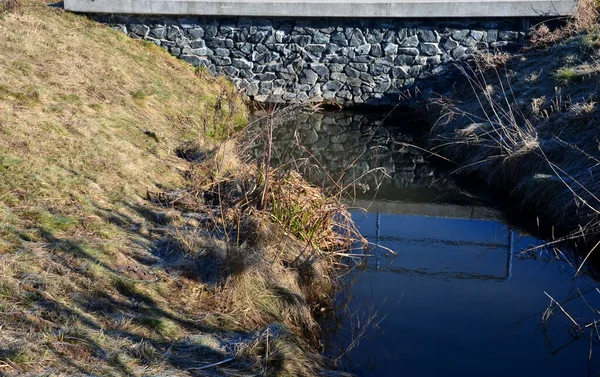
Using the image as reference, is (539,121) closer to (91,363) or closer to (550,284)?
(550,284)

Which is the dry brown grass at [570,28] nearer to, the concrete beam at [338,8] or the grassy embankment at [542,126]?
the grassy embankment at [542,126]

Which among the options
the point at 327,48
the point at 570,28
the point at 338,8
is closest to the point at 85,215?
the point at 338,8

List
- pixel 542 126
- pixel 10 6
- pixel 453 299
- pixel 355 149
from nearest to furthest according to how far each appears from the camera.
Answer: pixel 453 299, pixel 542 126, pixel 10 6, pixel 355 149

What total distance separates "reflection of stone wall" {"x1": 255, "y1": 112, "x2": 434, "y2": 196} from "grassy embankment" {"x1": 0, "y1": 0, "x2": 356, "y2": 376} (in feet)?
5.73

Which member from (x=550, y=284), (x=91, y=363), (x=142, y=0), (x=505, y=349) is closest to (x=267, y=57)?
(x=142, y=0)

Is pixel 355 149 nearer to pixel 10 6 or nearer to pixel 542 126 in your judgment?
pixel 542 126

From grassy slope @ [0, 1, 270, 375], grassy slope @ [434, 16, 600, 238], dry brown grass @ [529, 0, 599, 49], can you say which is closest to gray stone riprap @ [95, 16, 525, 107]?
dry brown grass @ [529, 0, 599, 49]

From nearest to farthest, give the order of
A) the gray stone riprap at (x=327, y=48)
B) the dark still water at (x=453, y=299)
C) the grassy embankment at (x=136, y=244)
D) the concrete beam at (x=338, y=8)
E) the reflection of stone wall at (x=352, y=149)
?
the grassy embankment at (x=136, y=244), the dark still water at (x=453, y=299), the reflection of stone wall at (x=352, y=149), the concrete beam at (x=338, y=8), the gray stone riprap at (x=327, y=48)

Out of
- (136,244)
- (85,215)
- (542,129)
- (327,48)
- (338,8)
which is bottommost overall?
(136,244)

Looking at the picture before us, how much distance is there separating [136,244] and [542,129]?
6378mm

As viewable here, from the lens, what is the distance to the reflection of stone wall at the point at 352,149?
10.3m

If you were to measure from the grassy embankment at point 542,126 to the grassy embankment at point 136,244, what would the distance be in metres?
2.97

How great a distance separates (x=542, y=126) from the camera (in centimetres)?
986

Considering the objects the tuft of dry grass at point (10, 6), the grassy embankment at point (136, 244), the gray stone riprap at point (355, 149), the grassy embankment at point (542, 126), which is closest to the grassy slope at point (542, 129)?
the grassy embankment at point (542, 126)
